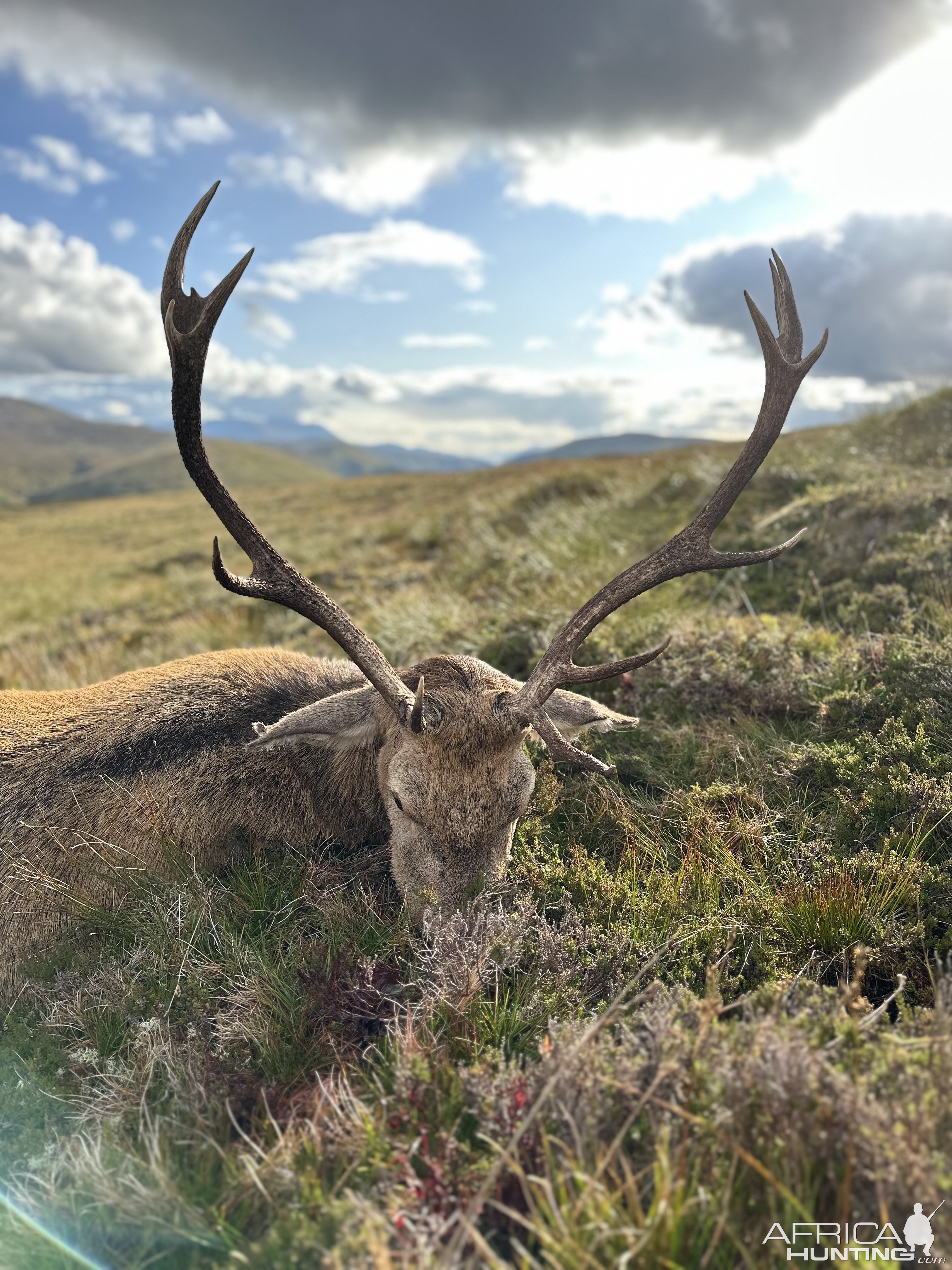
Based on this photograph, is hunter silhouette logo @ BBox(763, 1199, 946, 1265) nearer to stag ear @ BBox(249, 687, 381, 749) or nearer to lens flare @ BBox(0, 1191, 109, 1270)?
lens flare @ BBox(0, 1191, 109, 1270)

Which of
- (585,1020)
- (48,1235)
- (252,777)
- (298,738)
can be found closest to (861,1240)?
(585,1020)

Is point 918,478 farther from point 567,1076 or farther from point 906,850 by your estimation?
point 567,1076

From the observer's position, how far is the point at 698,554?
442 centimetres

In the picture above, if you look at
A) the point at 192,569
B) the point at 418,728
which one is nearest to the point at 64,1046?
the point at 418,728

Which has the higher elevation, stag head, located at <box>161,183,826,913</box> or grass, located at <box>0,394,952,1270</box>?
stag head, located at <box>161,183,826,913</box>

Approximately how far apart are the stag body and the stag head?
0.03 feet

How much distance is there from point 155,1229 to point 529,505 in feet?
53.0

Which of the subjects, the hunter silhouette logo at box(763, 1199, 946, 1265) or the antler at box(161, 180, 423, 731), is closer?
the hunter silhouette logo at box(763, 1199, 946, 1265)

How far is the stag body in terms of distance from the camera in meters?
3.78

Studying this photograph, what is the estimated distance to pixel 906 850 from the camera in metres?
3.78

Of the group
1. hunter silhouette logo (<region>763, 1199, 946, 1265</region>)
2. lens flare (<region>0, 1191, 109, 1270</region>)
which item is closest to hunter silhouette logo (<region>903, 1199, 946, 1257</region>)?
hunter silhouette logo (<region>763, 1199, 946, 1265</region>)

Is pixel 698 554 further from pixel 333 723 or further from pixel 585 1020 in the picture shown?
pixel 585 1020

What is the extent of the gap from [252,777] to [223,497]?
5.69ft

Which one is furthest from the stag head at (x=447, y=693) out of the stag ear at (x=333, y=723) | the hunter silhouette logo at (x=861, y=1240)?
the hunter silhouette logo at (x=861, y=1240)
